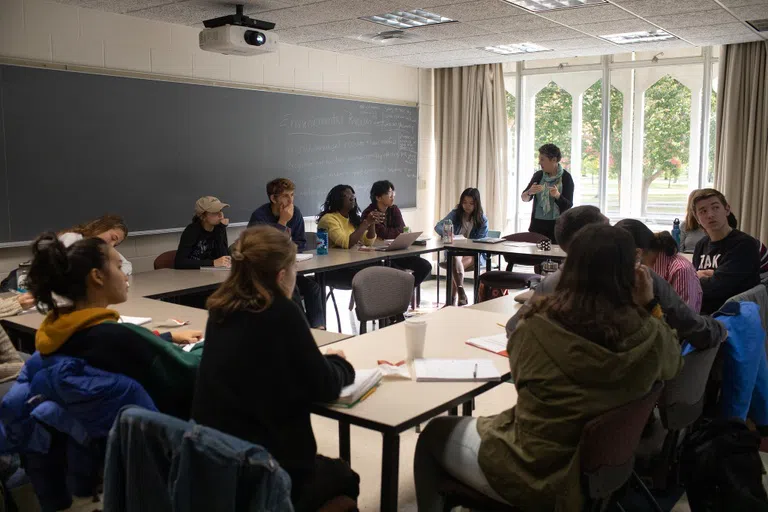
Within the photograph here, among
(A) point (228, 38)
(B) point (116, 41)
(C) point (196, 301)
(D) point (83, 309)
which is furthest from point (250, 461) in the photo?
(B) point (116, 41)

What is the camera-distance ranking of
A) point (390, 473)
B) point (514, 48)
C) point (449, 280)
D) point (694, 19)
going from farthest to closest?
point (514, 48), point (449, 280), point (694, 19), point (390, 473)

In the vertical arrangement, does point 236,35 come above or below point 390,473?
above

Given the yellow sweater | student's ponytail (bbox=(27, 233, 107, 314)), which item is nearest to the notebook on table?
the yellow sweater

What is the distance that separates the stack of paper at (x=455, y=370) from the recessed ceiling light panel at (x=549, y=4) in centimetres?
305

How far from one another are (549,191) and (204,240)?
2.99 m

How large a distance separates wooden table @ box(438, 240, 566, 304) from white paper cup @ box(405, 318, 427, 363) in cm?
294

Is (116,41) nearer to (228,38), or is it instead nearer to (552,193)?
(228,38)

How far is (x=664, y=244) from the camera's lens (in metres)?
3.09

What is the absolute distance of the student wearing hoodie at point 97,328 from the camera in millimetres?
2074

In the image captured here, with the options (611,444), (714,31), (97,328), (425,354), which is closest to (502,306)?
(425,354)

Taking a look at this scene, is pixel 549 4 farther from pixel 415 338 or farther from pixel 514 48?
pixel 415 338

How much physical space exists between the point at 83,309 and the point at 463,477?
3.97 feet

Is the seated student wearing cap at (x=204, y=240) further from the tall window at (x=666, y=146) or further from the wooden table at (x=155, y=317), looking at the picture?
the tall window at (x=666, y=146)

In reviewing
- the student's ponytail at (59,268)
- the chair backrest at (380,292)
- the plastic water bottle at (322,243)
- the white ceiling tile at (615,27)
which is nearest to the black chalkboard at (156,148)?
the plastic water bottle at (322,243)
